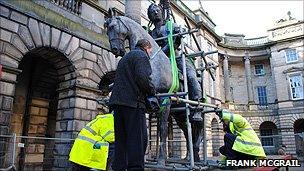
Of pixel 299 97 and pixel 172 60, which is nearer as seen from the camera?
pixel 172 60

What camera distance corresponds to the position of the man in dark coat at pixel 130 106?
317 cm

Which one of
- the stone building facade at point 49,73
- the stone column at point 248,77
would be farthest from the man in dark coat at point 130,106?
the stone column at point 248,77

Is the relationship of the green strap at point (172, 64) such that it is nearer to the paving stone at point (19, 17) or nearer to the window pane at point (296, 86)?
the paving stone at point (19, 17)

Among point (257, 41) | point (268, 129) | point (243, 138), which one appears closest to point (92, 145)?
point (243, 138)

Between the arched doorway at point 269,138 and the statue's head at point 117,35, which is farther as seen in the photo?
the arched doorway at point 269,138

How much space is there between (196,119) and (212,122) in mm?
21379

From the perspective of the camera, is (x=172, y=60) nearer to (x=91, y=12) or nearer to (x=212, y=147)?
(x=91, y=12)

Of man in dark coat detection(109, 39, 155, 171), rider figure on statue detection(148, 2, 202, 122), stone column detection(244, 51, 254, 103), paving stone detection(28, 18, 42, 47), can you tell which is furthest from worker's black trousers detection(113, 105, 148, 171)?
stone column detection(244, 51, 254, 103)

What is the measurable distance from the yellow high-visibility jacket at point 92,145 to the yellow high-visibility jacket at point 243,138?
100 inches

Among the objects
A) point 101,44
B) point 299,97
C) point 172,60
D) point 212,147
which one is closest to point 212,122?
point 212,147

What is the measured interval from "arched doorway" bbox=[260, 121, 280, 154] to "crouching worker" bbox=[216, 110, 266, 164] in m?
26.7

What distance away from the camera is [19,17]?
8.20 meters

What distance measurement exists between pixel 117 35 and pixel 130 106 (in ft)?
7.36

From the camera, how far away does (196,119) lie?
6.34 meters
